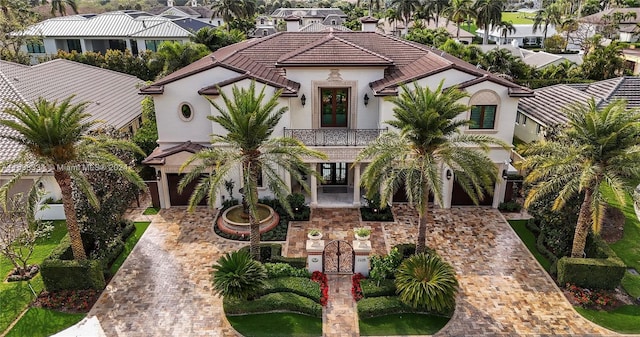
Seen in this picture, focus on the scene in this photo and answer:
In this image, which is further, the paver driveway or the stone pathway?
the paver driveway

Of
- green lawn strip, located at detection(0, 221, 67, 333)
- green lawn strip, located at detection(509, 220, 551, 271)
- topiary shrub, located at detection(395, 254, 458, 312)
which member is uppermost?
topiary shrub, located at detection(395, 254, 458, 312)

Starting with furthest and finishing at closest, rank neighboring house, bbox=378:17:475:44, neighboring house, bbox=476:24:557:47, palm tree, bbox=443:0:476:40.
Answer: neighboring house, bbox=476:24:557:47
neighboring house, bbox=378:17:475:44
palm tree, bbox=443:0:476:40

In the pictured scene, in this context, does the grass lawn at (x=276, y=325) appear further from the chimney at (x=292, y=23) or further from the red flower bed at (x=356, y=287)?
the chimney at (x=292, y=23)

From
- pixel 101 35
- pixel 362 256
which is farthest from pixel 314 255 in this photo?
pixel 101 35

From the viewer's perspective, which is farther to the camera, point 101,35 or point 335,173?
point 101,35

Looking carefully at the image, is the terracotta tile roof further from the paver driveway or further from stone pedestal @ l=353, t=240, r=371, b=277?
stone pedestal @ l=353, t=240, r=371, b=277

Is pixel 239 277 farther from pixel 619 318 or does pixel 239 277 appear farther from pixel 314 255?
pixel 619 318

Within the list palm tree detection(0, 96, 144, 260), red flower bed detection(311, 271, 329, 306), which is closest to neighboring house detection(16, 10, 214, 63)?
palm tree detection(0, 96, 144, 260)
